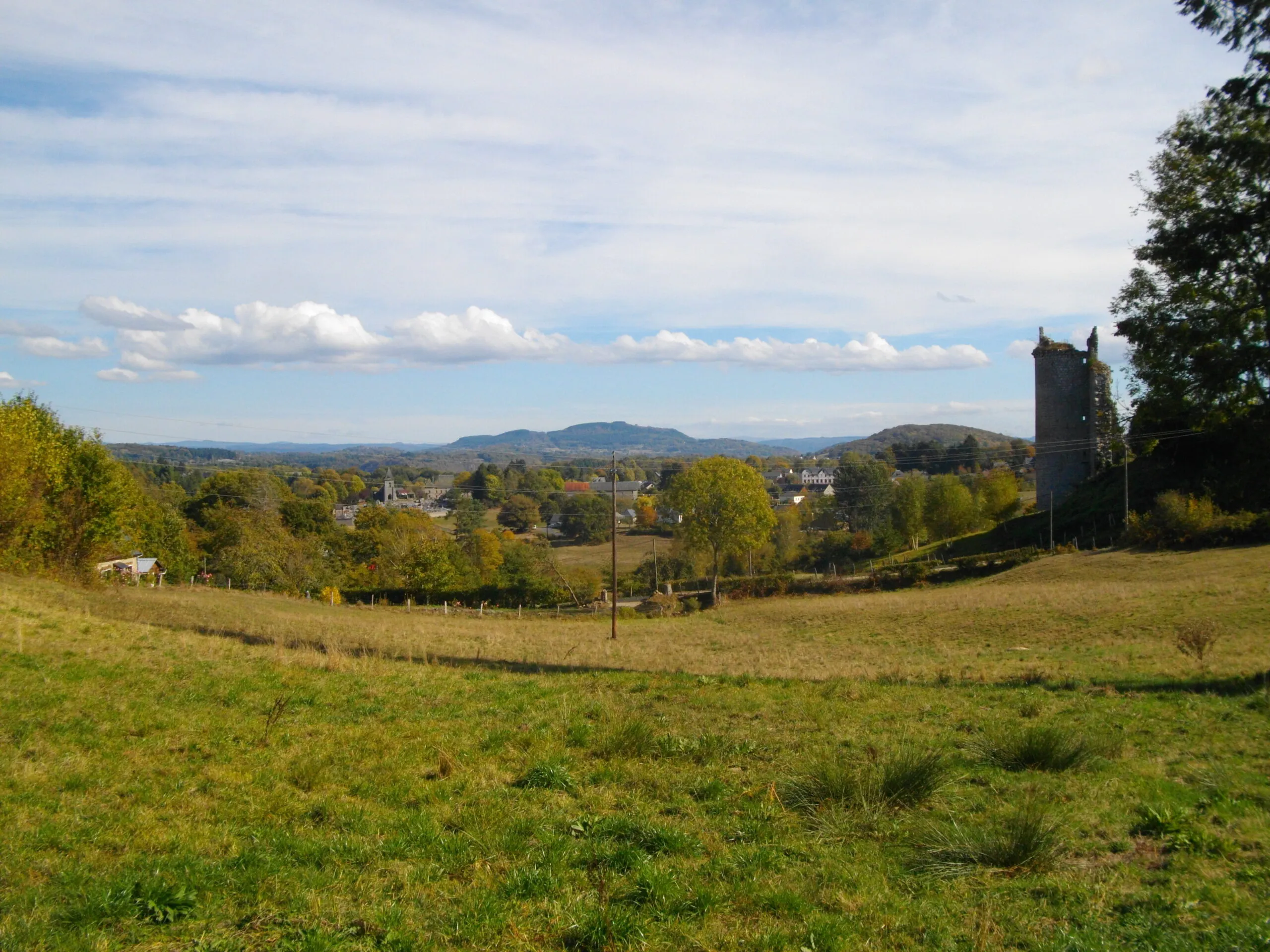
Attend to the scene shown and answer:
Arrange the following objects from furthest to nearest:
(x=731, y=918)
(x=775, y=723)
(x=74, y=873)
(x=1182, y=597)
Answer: (x=1182, y=597) → (x=775, y=723) → (x=74, y=873) → (x=731, y=918)

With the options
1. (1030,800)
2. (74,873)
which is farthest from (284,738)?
(1030,800)

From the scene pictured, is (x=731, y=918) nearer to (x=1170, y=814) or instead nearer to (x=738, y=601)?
(x=1170, y=814)

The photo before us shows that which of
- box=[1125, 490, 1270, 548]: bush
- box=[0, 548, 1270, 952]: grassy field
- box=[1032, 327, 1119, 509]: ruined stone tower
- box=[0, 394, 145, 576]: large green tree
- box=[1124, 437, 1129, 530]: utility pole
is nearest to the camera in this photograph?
box=[0, 548, 1270, 952]: grassy field

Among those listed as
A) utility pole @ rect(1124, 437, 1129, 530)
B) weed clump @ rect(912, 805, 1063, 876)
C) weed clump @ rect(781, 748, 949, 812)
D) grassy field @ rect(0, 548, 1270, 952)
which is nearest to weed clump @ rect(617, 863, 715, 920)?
grassy field @ rect(0, 548, 1270, 952)

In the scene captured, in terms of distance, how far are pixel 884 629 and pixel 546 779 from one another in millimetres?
24330

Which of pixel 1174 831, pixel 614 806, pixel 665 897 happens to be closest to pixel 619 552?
pixel 614 806

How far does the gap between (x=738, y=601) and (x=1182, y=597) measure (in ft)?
102

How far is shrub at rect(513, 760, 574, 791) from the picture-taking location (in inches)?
298

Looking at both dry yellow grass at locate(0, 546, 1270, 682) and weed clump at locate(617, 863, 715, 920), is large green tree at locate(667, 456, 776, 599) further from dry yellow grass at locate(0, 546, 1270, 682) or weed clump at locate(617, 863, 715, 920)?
weed clump at locate(617, 863, 715, 920)

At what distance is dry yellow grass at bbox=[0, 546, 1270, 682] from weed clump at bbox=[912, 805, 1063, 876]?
31.2ft

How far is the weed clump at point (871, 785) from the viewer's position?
22.9 ft

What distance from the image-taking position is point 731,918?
4.89 metres

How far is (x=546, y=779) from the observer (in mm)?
7672

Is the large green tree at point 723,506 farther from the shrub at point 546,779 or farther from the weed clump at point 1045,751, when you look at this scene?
the shrub at point 546,779
